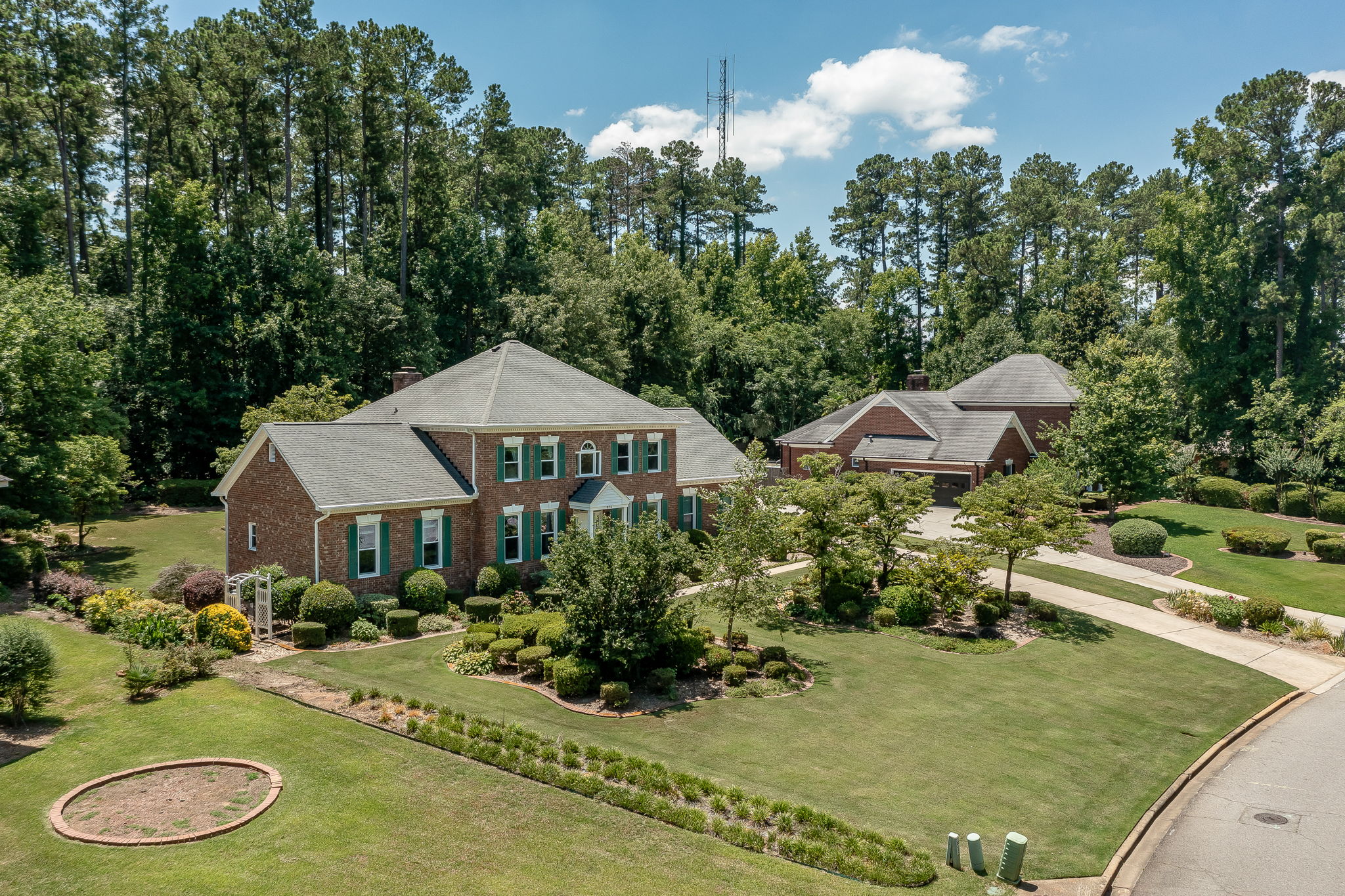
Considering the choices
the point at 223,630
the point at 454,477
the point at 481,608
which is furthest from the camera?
the point at 454,477

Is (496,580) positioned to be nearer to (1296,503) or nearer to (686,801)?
(686,801)

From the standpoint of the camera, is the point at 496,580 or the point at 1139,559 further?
the point at 1139,559

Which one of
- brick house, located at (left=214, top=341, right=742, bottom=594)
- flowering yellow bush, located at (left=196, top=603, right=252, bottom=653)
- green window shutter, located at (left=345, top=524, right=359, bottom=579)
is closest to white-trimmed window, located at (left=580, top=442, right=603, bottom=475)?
brick house, located at (left=214, top=341, right=742, bottom=594)

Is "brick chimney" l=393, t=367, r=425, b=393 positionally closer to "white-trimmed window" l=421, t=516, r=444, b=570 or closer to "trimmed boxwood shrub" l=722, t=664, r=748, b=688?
"white-trimmed window" l=421, t=516, r=444, b=570

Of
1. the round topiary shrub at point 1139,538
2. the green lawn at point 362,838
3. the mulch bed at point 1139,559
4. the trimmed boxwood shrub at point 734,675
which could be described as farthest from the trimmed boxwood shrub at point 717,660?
the round topiary shrub at point 1139,538

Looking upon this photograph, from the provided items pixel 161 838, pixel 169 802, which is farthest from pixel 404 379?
pixel 161 838

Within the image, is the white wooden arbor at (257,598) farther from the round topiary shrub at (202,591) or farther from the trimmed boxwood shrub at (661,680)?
the trimmed boxwood shrub at (661,680)
